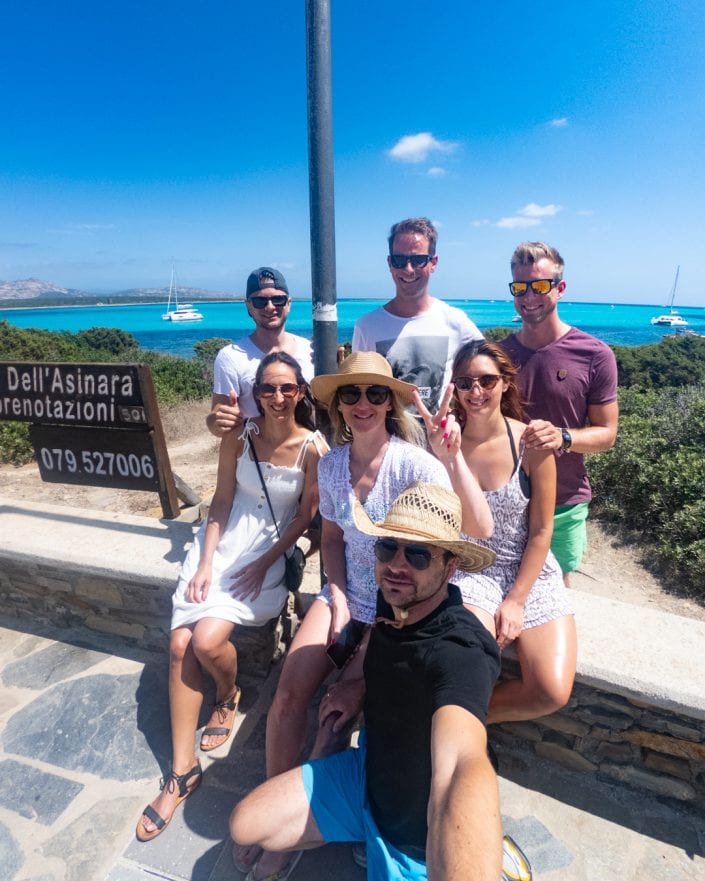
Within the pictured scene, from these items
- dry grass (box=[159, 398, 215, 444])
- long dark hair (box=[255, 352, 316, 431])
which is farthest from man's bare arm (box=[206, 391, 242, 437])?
dry grass (box=[159, 398, 215, 444])

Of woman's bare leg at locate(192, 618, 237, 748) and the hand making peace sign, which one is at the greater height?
the hand making peace sign

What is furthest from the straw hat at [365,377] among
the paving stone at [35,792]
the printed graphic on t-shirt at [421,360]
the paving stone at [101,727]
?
the paving stone at [35,792]

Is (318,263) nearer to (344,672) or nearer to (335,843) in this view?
(344,672)

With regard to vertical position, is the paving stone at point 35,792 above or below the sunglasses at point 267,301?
below

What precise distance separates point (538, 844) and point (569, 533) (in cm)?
137

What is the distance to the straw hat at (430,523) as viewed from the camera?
154 centimetres

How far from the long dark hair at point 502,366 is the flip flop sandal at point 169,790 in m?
2.07

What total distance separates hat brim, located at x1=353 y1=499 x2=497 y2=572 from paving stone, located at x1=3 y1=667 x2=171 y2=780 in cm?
175

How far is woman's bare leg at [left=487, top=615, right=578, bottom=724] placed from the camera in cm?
191

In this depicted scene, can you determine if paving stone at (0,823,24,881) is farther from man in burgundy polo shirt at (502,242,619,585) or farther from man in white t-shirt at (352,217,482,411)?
man in burgundy polo shirt at (502,242,619,585)

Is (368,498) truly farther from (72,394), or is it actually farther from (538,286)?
(72,394)

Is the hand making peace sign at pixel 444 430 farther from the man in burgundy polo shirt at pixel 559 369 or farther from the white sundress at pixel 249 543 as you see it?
the white sundress at pixel 249 543

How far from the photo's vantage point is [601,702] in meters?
2.07

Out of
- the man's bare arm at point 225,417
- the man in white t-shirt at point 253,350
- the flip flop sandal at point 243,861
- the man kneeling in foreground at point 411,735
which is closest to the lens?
the man kneeling in foreground at point 411,735
